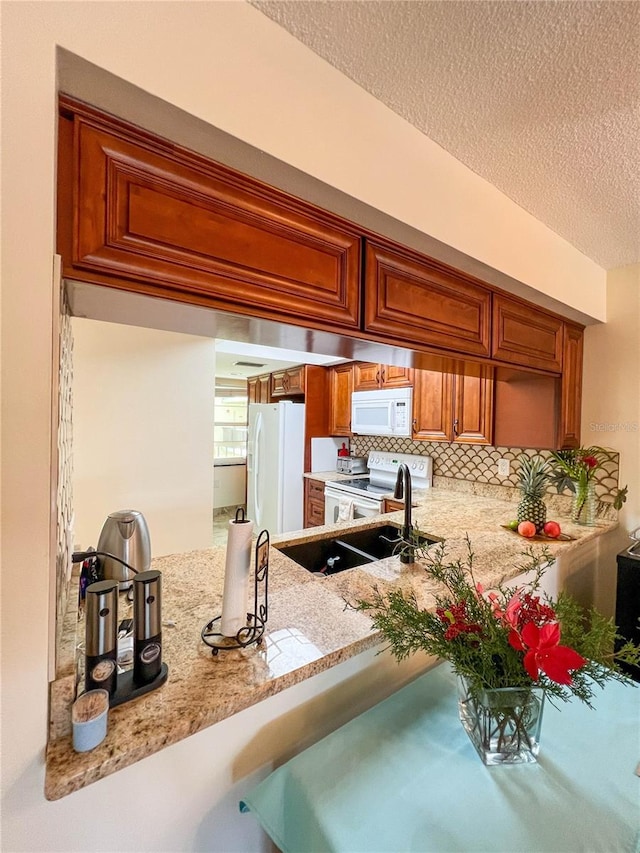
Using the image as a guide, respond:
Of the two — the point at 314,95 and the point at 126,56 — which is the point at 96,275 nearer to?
the point at 126,56

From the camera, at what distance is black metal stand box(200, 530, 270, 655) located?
0.92 metres

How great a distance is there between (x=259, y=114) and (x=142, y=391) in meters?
1.88

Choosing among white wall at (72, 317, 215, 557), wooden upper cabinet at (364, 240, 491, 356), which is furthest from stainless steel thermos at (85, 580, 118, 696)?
white wall at (72, 317, 215, 557)

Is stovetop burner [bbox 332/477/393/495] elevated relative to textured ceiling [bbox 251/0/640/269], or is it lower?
lower

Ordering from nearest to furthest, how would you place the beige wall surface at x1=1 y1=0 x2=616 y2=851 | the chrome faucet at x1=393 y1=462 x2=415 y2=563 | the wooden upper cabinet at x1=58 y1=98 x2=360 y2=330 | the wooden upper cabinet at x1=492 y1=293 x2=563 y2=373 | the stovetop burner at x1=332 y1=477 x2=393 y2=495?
the beige wall surface at x1=1 y1=0 x2=616 y2=851 < the wooden upper cabinet at x1=58 y1=98 x2=360 y2=330 < the chrome faucet at x1=393 y1=462 x2=415 y2=563 < the wooden upper cabinet at x1=492 y1=293 x2=563 y2=373 < the stovetop burner at x1=332 y1=477 x2=393 y2=495

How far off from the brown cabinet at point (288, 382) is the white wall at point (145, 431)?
68.9 inches

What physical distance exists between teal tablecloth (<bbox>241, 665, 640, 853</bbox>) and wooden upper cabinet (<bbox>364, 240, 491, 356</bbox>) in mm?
1120

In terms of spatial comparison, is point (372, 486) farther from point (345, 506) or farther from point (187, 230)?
point (187, 230)

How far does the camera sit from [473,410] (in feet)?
8.41

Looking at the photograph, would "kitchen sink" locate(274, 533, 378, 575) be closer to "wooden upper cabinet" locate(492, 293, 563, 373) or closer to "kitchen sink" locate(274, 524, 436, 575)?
"kitchen sink" locate(274, 524, 436, 575)

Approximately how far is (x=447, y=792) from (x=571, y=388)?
2206 mm

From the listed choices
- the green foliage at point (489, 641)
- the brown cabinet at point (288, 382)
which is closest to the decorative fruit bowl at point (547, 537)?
the green foliage at point (489, 641)

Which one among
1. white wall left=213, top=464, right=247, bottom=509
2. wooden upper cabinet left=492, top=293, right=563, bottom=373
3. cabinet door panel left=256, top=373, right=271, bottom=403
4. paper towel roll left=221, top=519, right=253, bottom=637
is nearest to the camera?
paper towel roll left=221, top=519, right=253, bottom=637

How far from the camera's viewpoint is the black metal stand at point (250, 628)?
921 millimetres
